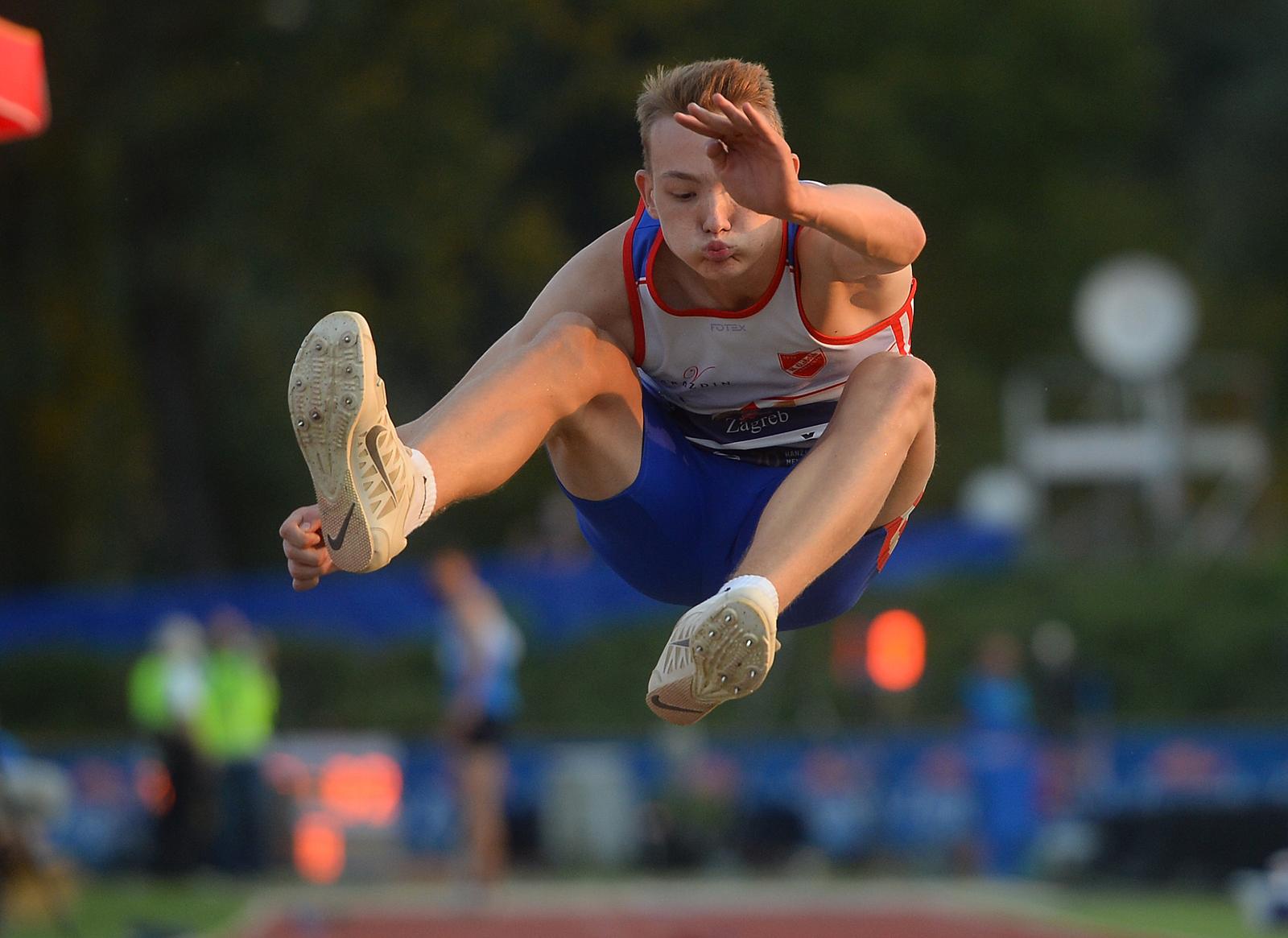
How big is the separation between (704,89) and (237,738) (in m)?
11.6

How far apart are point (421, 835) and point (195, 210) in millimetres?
6960

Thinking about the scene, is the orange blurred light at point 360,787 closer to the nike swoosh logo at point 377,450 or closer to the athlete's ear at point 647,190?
the athlete's ear at point 647,190

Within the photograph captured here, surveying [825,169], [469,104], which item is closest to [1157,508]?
[825,169]

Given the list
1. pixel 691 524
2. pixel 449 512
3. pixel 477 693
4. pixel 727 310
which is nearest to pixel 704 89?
pixel 727 310

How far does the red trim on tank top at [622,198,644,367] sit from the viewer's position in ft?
15.5

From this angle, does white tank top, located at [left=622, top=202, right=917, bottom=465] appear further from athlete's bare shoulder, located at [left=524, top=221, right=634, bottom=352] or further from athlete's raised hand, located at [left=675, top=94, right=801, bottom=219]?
athlete's raised hand, located at [left=675, top=94, right=801, bottom=219]

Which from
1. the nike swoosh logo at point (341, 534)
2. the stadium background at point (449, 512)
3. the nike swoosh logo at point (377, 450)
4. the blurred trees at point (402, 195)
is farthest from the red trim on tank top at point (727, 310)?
the stadium background at point (449, 512)

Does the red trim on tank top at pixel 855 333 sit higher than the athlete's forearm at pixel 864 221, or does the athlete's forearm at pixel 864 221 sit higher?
the athlete's forearm at pixel 864 221

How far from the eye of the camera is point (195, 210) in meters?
19.1

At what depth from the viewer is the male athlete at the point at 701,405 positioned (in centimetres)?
411

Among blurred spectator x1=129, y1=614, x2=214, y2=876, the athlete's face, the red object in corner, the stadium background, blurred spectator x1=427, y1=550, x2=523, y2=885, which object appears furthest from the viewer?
the stadium background

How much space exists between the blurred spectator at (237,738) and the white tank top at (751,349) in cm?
1019

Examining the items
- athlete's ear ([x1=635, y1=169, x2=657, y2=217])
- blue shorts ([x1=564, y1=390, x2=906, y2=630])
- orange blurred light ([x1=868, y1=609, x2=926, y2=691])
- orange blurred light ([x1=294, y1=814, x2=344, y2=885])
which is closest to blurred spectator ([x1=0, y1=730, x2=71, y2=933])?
orange blurred light ([x1=294, y1=814, x2=344, y2=885])

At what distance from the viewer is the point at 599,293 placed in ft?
15.5
